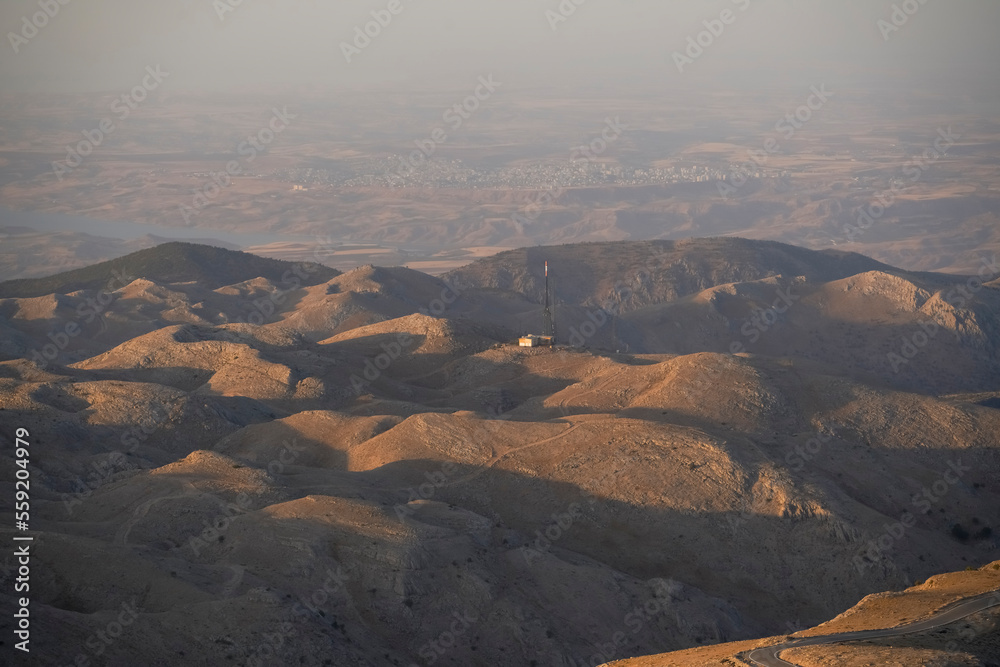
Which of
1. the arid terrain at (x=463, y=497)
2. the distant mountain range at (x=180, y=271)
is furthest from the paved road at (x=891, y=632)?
the distant mountain range at (x=180, y=271)

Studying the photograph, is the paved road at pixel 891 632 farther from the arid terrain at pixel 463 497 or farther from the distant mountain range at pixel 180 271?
the distant mountain range at pixel 180 271

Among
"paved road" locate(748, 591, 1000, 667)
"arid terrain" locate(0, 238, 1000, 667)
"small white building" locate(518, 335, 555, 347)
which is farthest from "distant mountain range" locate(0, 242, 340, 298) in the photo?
"paved road" locate(748, 591, 1000, 667)

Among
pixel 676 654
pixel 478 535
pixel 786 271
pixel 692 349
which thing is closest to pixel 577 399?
pixel 478 535

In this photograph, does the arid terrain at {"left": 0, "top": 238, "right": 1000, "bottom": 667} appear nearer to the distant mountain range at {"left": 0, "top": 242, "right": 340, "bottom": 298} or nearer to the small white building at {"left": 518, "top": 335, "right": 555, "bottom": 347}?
the small white building at {"left": 518, "top": 335, "right": 555, "bottom": 347}

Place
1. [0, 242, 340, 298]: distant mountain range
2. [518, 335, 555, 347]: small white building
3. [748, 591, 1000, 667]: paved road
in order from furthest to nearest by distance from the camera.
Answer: [0, 242, 340, 298]: distant mountain range
[518, 335, 555, 347]: small white building
[748, 591, 1000, 667]: paved road

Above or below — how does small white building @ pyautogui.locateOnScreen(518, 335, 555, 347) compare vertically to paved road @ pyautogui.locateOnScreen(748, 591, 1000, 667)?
below

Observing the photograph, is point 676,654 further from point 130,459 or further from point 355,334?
point 355,334

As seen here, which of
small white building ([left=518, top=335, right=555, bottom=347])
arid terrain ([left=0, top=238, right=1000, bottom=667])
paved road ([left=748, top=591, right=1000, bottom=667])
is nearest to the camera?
paved road ([left=748, top=591, right=1000, bottom=667])
